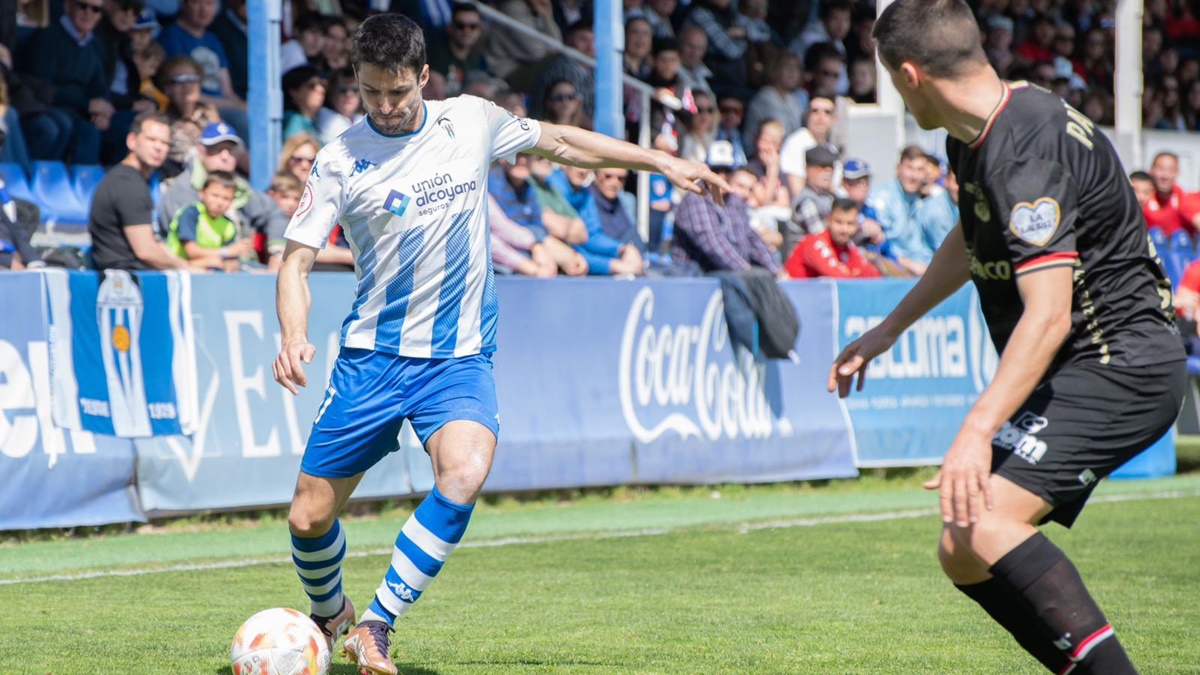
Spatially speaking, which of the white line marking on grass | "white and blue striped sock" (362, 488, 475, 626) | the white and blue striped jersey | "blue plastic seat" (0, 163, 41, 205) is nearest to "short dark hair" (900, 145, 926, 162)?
the white line marking on grass

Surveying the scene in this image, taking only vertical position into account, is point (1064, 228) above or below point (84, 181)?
above

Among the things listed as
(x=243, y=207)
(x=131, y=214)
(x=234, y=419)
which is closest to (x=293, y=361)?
(x=234, y=419)

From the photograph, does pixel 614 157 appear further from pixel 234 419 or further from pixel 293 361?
pixel 234 419

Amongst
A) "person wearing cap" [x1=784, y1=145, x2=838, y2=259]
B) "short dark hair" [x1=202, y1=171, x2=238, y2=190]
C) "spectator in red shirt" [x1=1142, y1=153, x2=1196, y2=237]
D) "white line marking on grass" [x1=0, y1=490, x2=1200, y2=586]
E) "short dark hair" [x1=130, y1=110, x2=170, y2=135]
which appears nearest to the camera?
"white line marking on grass" [x1=0, y1=490, x2=1200, y2=586]

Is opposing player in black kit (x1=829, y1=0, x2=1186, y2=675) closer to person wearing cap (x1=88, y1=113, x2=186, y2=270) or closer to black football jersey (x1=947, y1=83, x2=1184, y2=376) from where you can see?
black football jersey (x1=947, y1=83, x2=1184, y2=376)

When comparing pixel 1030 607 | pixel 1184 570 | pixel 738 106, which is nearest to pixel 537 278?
pixel 1184 570

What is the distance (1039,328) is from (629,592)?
4304mm

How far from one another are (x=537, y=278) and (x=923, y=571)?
4148 mm

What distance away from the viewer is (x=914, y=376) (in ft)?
46.7

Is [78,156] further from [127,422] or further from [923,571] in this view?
[923,571]

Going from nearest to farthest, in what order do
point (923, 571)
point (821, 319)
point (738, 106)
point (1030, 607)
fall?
point (1030, 607), point (923, 571), point (821, 319), point (738, 106)

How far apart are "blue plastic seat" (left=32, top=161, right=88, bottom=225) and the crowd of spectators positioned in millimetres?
165

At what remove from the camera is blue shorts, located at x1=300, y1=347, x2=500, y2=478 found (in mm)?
5879

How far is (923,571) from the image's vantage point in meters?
8.91
